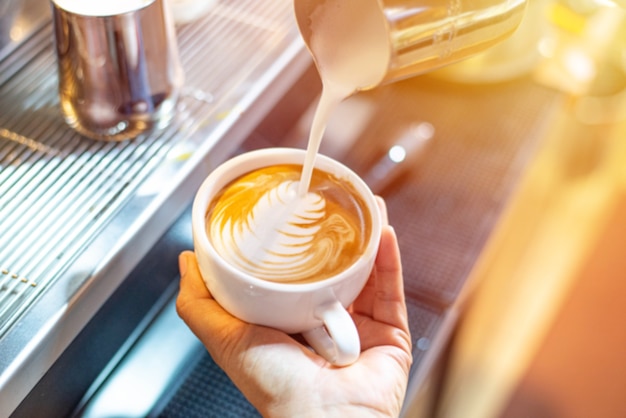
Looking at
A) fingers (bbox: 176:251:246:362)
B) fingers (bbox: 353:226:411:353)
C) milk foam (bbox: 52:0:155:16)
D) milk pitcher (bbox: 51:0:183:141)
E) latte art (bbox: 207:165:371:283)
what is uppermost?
milk foam (bbox: 52:0:155:16)

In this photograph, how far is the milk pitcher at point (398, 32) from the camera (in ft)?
1.70

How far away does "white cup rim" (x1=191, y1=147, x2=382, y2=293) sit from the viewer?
57cm

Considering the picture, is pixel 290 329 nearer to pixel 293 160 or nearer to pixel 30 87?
pixel 293 160

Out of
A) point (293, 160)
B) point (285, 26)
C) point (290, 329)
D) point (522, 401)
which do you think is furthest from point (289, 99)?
point (522, 401)

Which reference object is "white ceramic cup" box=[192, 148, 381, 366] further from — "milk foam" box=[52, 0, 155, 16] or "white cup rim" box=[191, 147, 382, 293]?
"milk foam" box=[52, 0, 155, 16]

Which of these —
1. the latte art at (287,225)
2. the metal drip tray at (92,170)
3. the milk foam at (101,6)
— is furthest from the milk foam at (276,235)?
the milk foam at (101,6)

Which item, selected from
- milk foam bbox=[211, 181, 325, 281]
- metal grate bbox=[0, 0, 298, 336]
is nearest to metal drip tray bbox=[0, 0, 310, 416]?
metal grate bbox=[0, 0, 298, 336]

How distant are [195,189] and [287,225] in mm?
145

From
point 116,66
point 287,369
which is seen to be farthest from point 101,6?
point 287,369

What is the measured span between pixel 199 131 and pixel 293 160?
14cm

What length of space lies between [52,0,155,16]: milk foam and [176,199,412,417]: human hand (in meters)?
0.23

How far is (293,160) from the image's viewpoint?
0.69 meters

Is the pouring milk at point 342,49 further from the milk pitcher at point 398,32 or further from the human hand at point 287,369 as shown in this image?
the human hand at point 287,369

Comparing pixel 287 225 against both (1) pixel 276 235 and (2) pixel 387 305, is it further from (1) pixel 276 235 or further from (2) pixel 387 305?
(2) pixel 387 305
